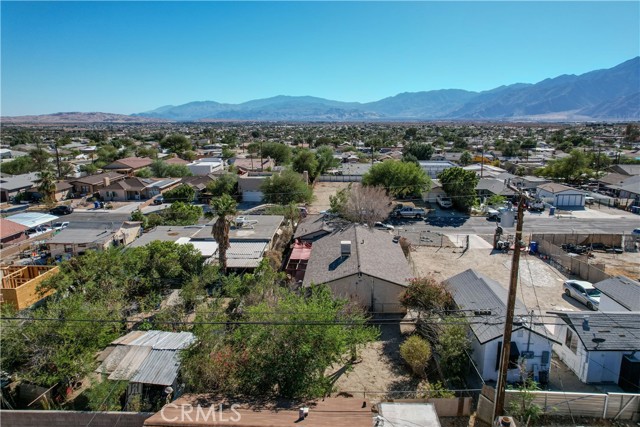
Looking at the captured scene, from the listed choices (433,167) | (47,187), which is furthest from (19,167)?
(433,167)

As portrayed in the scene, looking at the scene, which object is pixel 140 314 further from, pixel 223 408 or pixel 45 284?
pixel 223 408

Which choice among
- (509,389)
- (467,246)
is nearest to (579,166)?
(467,246)

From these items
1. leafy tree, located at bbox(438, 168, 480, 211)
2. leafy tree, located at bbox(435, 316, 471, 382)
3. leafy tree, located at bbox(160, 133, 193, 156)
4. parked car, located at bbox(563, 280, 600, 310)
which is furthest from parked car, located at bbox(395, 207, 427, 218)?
leafy tree, located at bbox(160, 133, 193, 156)

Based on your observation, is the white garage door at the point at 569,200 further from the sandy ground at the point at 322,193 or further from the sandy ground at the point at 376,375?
the sandy ground at the point at 376,375

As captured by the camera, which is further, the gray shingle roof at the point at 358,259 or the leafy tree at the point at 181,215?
the leafy tree at the point at 181,215

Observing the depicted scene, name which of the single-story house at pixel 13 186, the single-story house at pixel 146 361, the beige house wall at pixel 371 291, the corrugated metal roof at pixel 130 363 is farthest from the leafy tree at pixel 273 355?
the single-story house at pixel 13 186

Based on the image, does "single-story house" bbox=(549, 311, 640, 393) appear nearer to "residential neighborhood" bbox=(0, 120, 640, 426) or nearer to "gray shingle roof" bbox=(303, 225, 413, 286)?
"residential neighborhood" bbox=(0, 120, 640, 426)
